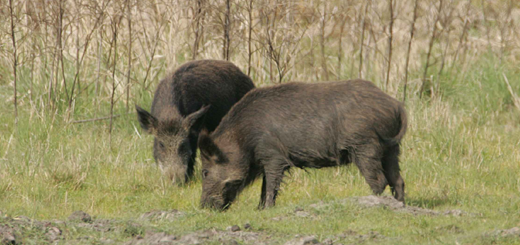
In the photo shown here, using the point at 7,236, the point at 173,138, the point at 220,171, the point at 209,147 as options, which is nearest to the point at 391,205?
the point at 220,171

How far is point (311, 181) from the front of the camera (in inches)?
301

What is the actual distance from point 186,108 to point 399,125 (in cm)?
287

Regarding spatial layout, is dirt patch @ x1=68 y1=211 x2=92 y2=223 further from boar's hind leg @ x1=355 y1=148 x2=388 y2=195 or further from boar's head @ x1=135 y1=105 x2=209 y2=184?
boar's hind leg @ x1=355 y1=148 x2=388 y2=195

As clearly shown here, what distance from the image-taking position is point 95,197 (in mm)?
7031

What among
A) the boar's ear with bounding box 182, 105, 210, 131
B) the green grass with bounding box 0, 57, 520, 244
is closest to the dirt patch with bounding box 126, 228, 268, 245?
the green grass with bounding box 0, 57, 520, 244

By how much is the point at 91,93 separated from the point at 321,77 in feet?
12.0

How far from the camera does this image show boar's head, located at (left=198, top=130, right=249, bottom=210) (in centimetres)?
646

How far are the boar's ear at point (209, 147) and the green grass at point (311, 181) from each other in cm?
51

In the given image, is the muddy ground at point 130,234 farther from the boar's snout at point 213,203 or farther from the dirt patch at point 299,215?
the boar's snout at point 213,203

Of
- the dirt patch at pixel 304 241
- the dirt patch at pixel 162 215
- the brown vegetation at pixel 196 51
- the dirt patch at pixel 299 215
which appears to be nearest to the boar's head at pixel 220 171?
the dirt patch at pixel 162 215

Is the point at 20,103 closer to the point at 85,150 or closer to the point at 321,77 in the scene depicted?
the point at 85,150

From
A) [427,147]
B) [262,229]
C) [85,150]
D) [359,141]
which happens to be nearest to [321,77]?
[427,147]

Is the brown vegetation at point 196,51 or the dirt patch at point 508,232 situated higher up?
the brown vegetation at point 196,51

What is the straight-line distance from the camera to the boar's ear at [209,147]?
6.43m
